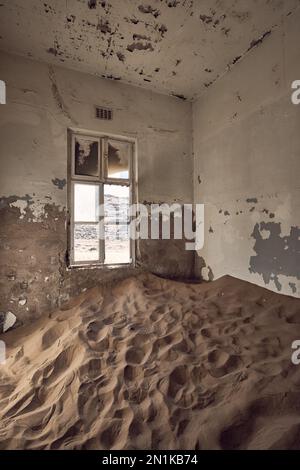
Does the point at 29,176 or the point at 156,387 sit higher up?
the point at 29,176

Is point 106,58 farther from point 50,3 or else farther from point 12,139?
point 12,139

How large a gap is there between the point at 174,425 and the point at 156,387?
0.33 metres

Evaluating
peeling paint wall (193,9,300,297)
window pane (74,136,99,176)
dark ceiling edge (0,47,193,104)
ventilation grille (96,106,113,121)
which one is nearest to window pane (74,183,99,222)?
window pane (74,136,99,176)

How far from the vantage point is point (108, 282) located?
373cm

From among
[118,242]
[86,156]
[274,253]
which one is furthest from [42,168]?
[274,253]

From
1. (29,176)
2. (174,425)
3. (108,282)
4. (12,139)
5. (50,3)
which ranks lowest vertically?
(174,425)

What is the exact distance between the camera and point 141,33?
3.02m

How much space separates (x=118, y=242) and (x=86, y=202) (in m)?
0.84

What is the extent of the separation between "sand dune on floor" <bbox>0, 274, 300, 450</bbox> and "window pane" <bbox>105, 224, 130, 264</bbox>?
Answer: 78 cm

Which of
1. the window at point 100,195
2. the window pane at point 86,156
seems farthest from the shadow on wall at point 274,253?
the window pane at point 86,156

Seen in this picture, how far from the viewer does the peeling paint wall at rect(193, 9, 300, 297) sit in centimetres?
279

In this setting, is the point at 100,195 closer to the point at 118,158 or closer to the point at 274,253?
the point at 118,158

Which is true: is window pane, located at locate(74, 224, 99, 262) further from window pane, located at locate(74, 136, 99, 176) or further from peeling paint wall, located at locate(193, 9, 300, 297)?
peeling paint wall, located at locate(193, 9, 300, 297)
